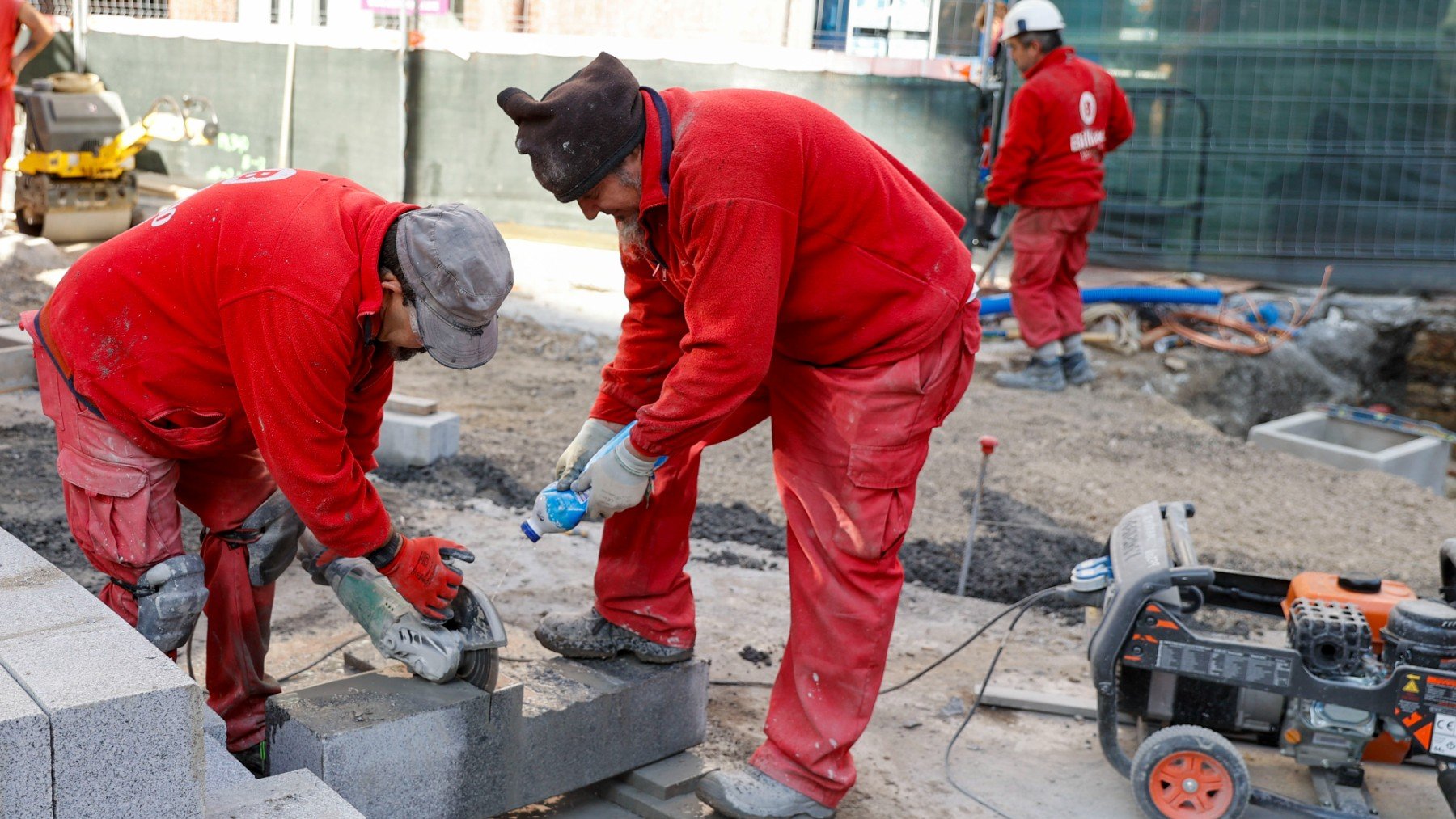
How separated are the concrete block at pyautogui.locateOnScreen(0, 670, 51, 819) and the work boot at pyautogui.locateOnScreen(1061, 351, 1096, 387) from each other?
7021mm

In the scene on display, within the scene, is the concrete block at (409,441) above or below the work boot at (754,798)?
above

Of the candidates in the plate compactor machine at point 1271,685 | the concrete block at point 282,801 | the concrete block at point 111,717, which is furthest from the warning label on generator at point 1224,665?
the concrete block at point 111,717

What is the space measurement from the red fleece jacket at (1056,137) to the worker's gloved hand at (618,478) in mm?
5427

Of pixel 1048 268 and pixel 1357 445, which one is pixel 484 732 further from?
pixel 1357 445

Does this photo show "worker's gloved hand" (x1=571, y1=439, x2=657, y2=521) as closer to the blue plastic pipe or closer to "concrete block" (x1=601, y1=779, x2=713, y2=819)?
"concrete block" (x1=601, y1=779, x2=713, y2=819)

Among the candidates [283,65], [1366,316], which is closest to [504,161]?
[283,65]

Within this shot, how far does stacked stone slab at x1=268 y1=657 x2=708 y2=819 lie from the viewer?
2.82 metres

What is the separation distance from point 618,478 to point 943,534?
9.71ft

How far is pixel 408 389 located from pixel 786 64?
4.27 m

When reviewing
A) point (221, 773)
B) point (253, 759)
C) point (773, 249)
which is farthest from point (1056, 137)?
point (221, 773)

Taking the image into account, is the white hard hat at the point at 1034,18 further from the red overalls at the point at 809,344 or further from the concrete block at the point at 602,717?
the concrete block at the point at 602,717

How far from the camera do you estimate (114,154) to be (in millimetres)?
9750

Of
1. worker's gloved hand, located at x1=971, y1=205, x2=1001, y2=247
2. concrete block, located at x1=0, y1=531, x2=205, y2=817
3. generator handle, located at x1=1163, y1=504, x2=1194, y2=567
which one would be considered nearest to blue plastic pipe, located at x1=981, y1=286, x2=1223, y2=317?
worker's gloved hand, located at x1=971, y1=205, x2=1001, y2=247

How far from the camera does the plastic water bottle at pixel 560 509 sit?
297 cm
